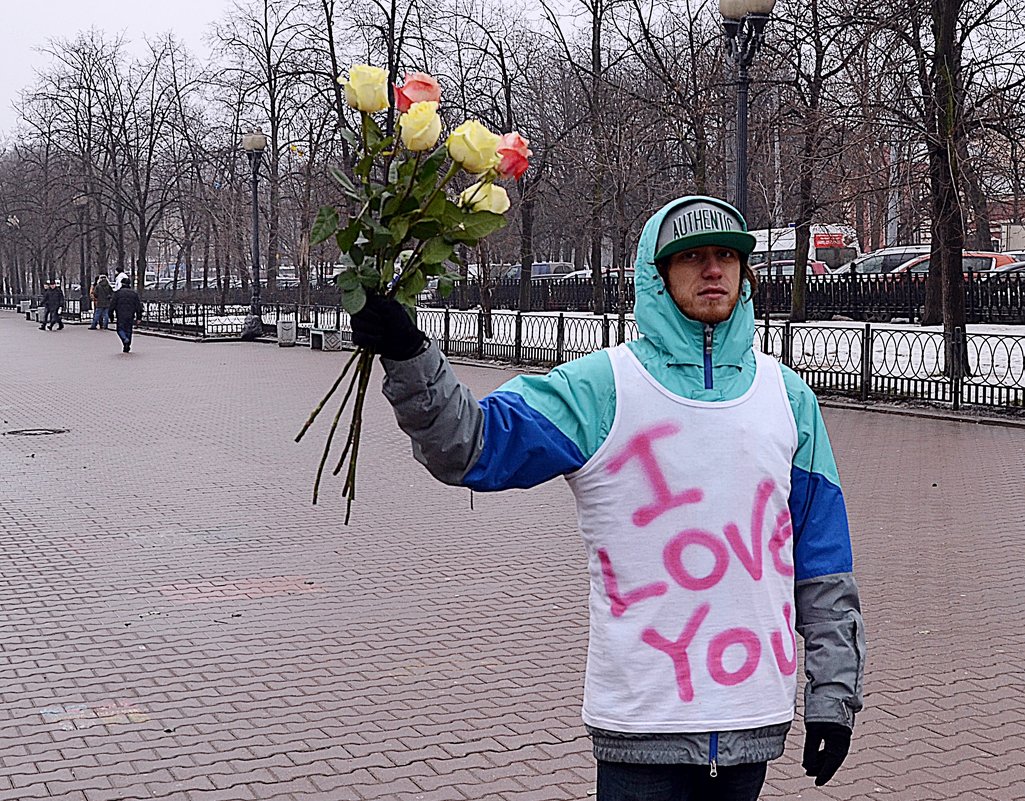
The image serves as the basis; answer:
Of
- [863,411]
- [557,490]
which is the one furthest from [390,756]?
[863,411]

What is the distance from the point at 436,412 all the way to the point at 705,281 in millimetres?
605

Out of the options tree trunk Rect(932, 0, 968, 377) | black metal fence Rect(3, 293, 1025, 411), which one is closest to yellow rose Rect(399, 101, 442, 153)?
black metal fence Rect(3, 293, 1025, 411)

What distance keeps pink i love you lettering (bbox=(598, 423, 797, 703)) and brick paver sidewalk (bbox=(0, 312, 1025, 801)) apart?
2.05 metres

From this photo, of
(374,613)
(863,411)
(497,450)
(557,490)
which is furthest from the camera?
(863,411)

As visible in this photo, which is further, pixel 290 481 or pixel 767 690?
pixel 290 481

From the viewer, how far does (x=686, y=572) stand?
8.27 ft

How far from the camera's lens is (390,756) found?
15.6ft

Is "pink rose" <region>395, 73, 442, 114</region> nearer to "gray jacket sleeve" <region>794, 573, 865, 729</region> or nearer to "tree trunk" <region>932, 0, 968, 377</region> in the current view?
"gray jacket sleeve" <region>794, 573, 865, 729</region>

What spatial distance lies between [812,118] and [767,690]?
1761cm

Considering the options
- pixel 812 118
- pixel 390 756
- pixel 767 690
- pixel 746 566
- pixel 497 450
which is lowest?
pixel 390 756

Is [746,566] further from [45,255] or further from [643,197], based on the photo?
[45,255]

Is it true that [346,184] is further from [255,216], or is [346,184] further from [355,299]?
[255,216]

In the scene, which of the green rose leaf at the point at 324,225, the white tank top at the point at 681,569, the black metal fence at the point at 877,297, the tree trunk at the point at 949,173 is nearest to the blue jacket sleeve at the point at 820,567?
the white tank top at the point at 681,569

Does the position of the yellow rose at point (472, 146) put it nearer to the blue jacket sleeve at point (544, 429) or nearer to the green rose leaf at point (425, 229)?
the green rose leaf at point (425, 229)
